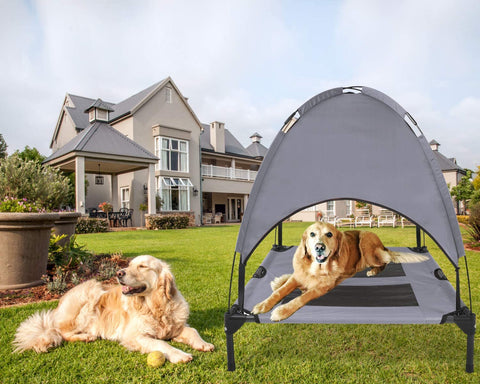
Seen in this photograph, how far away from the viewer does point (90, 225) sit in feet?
44.3

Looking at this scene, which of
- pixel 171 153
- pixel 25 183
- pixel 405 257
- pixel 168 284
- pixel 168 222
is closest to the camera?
pixel 168 284

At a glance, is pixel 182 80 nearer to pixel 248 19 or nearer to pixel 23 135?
pixel 23 135

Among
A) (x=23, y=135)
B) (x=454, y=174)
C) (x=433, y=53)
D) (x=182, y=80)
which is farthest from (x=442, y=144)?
(x=23, y=135)

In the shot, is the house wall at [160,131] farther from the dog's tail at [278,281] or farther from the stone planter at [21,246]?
the dog's tail at [278,281]

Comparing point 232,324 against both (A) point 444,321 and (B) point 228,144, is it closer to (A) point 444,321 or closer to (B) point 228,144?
(A) point 444,321

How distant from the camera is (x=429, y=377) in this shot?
2.06 metres

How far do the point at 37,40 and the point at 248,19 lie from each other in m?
4.97

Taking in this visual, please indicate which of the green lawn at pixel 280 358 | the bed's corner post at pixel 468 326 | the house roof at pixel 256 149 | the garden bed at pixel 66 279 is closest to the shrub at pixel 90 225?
the garden bed at pixel 66 279

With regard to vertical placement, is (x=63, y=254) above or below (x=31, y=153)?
below

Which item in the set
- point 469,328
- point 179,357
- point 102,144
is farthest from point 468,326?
point 102,144

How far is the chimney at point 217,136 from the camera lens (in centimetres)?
2388

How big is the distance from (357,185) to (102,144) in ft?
46.5

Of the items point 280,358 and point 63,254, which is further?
point 63,254

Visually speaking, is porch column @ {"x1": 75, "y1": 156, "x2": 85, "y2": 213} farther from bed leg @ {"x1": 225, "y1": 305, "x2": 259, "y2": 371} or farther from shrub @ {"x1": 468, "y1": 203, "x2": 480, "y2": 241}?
shrub @ {"x1": 468, "y1": 203, "x2": 480, "y2": 241}
